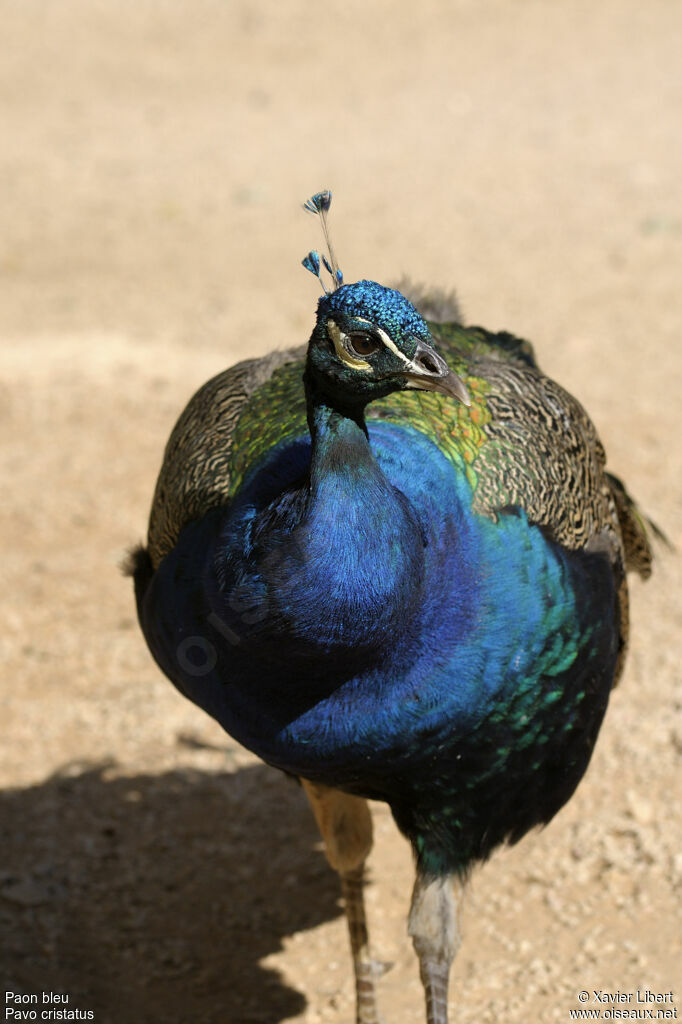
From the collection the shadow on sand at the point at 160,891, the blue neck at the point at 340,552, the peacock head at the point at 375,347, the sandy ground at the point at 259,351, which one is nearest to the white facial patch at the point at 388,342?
the peacock head at the point at 375,347

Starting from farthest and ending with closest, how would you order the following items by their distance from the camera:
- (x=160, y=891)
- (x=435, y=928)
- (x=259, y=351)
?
(x=259, y=351) → (x=160, y=891) → (x=435, y=928)

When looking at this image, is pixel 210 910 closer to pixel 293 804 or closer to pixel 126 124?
pixel 293 804

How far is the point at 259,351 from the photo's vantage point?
8.95 meters

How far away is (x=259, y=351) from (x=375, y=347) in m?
6.03

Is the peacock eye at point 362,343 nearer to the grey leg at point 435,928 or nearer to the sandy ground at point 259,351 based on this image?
the grey leg at point 435,928

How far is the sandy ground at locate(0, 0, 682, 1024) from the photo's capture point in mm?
4781

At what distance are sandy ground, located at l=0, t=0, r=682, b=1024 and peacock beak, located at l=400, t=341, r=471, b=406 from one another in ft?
7.44

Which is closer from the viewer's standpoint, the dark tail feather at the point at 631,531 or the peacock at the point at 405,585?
the peacock at the point at 405,585

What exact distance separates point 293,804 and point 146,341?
4.41 meters

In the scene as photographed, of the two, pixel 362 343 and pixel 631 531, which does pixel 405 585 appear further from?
pixel 631 531

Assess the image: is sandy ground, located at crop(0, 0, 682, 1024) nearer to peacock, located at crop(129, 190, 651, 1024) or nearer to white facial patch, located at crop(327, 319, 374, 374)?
peacock, located at crop(129, 190, 651, 1024)

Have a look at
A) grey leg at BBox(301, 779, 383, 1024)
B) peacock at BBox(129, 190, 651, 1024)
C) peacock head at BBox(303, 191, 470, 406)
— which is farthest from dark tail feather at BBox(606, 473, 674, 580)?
peacock head at BBox(303, 191, 470, 406)

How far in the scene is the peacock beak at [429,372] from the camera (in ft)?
9.82

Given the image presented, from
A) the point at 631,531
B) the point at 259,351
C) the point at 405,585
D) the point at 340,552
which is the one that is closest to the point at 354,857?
the point at 631,531
